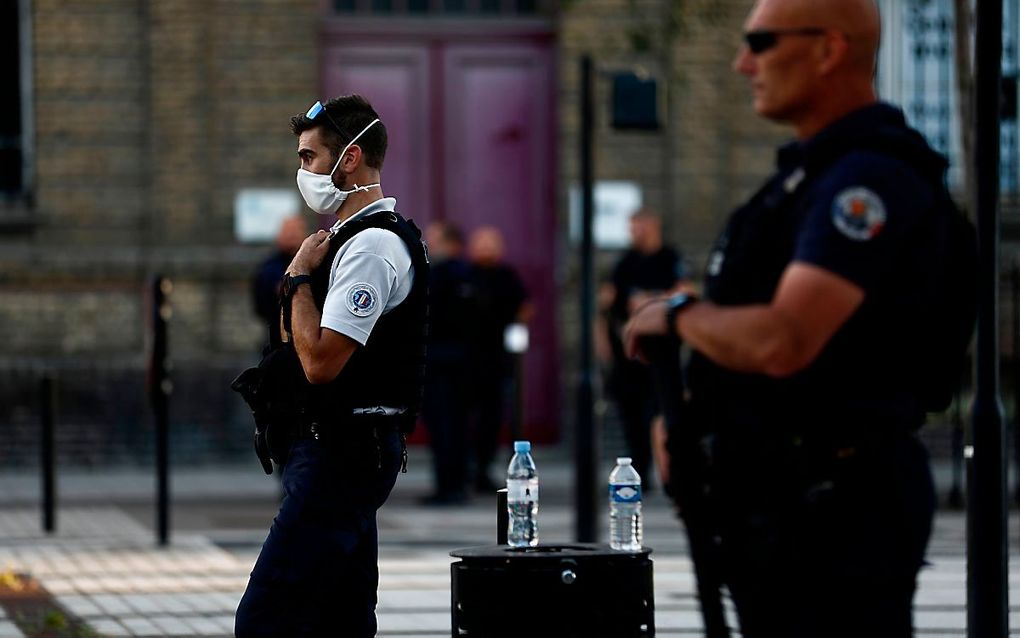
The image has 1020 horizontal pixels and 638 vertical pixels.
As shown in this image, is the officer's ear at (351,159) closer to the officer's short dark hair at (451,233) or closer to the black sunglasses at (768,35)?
the black sunglasses at (768,35)

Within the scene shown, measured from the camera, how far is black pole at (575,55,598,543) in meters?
11.3

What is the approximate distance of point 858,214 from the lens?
11.9ft

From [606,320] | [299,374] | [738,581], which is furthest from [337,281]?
[606,320]

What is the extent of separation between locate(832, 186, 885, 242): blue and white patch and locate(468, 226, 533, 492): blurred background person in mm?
11383

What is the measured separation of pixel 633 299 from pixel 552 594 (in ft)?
32.4

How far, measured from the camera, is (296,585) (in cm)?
518

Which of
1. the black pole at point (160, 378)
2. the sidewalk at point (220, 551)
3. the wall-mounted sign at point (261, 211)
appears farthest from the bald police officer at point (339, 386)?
the wall-mounted sign at point (261, 211)

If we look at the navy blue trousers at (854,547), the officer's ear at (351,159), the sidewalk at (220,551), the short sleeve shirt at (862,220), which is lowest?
the sidewalk at (220,551)

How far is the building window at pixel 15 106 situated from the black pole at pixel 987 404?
11.5m

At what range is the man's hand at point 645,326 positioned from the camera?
13.0ft

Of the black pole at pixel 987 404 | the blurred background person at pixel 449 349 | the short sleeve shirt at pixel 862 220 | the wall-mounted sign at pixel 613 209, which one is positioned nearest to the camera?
the short sleeve shirt at pixel 862 220

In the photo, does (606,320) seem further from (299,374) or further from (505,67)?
(299,374)

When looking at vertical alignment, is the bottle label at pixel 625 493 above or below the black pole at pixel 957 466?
above

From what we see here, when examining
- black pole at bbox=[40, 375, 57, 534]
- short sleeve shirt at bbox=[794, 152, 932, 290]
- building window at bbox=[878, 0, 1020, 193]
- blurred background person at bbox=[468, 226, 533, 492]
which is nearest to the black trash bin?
short sleeve shirt at bbox=[794, 152, 932, 290]
